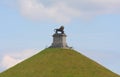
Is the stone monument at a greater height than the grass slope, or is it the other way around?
the stone monument

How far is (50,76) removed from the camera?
102750 mm

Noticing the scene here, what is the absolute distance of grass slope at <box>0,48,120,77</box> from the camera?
346 ft

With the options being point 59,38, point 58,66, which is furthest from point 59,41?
point 58,66

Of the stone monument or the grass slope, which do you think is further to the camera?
the stone monument

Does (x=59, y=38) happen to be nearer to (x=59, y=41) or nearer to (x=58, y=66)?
(x=59, y=41)

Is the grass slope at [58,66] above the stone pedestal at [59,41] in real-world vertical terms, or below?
below

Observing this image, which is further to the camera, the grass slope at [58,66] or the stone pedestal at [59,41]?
the stone pedestal at [59,41]

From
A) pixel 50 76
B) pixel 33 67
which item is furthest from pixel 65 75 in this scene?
pixel 33 67

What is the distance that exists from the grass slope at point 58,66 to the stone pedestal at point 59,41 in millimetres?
1227

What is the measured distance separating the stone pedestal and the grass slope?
123cm

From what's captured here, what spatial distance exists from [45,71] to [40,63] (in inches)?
236

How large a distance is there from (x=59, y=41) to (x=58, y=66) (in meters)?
9.75

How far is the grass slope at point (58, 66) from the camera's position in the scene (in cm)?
10550

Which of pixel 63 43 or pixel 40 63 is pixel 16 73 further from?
pixel 63 43
